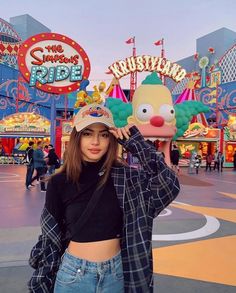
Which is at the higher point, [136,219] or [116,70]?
[116,70]

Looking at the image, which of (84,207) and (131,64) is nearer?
(84,207)

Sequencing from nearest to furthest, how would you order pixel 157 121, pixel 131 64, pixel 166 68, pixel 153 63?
pixel 157 121
pixel 166 68
pixel 153 63
pixel 131 64

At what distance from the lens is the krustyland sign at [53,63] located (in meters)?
14.4

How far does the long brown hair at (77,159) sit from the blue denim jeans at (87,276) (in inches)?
14.9

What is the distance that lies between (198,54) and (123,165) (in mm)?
44791

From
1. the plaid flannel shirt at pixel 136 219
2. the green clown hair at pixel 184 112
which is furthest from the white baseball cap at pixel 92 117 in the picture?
the green clown hair at pixel 184 112

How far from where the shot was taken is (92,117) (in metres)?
1.65

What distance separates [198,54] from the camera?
43.4m

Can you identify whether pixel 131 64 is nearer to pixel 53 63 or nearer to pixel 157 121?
pixel 53 63

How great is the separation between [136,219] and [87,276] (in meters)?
0.35

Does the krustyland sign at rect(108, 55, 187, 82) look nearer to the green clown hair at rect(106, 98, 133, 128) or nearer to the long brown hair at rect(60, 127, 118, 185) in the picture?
the green clown hair at rect(106, 98, 133, 128)

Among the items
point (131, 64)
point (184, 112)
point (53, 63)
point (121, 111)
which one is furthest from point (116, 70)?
point (121, 111)

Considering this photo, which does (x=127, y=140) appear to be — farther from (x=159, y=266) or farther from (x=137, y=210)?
(x=159, y=266)

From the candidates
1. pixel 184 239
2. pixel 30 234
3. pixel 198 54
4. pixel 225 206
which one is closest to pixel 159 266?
pixel 184 239
